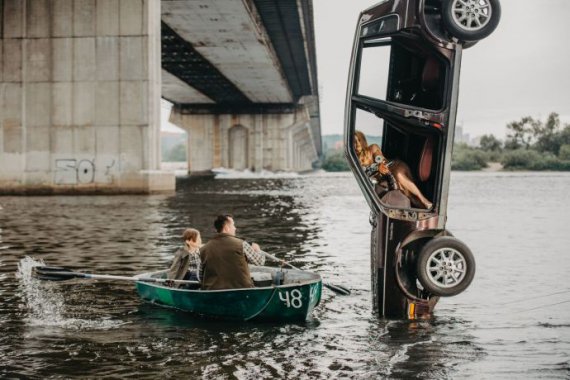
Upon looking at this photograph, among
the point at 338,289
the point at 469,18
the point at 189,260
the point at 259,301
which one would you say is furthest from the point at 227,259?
the point at 469,18

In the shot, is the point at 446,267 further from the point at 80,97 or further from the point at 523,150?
the point at 523,150

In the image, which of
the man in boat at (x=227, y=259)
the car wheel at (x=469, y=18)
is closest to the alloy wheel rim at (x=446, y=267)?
the man in boat at (x=227, y=259)

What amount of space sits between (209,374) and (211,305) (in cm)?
230

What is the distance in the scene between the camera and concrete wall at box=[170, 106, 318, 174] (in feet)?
305

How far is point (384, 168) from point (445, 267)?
128 cm

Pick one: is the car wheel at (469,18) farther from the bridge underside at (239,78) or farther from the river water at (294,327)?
the bridge underside at (239,78)

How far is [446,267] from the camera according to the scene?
8594 mm

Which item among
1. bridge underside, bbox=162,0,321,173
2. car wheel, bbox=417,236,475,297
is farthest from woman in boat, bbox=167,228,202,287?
bridge underside, bbox=162,0,321,173

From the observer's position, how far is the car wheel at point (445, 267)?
28.0 ft

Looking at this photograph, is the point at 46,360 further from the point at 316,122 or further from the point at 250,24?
the point at 316,122

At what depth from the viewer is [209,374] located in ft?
22.2

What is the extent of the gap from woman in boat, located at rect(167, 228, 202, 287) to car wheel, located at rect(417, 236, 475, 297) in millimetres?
2853

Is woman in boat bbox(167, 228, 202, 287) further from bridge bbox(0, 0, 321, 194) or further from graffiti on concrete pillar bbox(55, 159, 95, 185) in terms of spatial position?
graffiti on concrete pillar bbox(55, 159, 95, 185)

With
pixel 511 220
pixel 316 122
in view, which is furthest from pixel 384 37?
pixel 316 122
